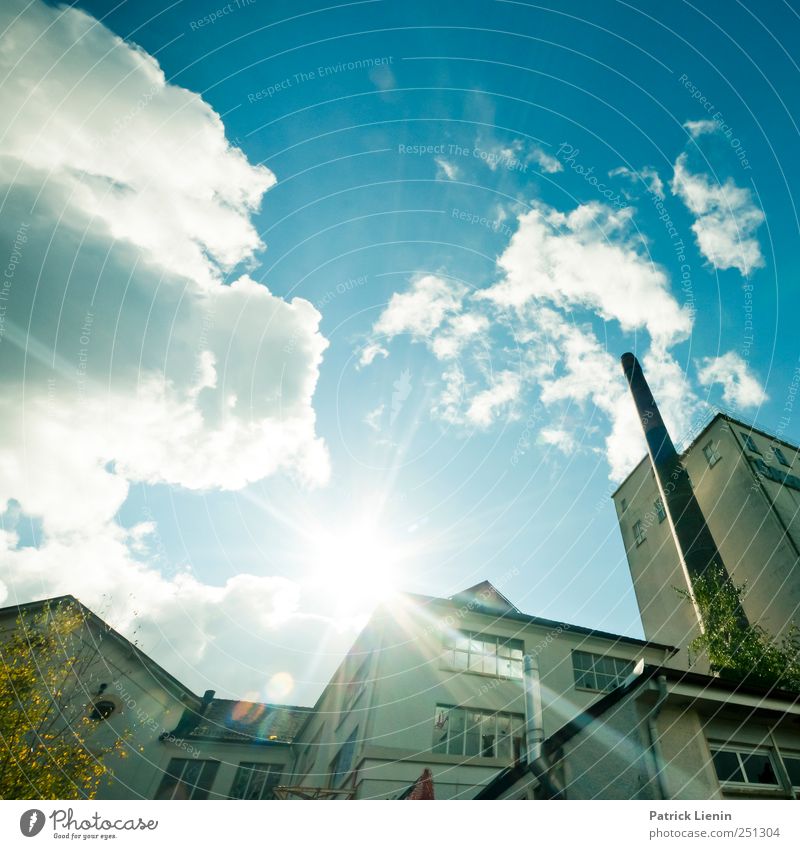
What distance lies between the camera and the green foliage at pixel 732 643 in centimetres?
1667

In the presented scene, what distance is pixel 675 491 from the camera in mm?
24672

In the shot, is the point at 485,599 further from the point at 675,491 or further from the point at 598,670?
the point at 675,491

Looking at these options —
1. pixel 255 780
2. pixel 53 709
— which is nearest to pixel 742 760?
pixel 53 709

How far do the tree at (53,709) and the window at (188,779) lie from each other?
3.38 m

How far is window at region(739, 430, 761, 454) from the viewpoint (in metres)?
29.9

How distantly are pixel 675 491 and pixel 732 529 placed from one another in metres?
6.74

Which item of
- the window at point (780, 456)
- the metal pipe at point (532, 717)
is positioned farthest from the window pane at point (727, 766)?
the window at point (780, 456)

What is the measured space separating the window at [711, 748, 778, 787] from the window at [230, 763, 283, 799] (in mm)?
24617

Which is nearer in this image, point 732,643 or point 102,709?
point 732,643

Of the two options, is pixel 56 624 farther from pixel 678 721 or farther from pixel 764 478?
pixel 764 478

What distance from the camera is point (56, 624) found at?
19516 millimetres
